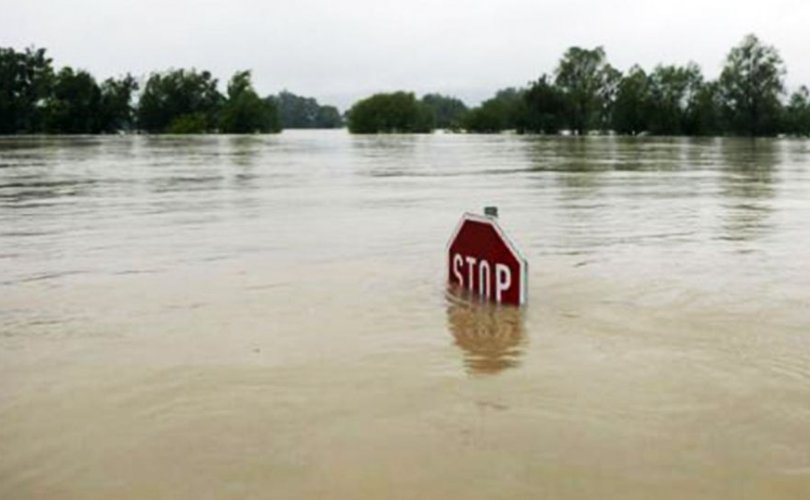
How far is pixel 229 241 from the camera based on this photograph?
12.3 metres

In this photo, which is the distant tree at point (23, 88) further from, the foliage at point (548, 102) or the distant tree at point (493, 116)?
the distant tree at point (493, 116)

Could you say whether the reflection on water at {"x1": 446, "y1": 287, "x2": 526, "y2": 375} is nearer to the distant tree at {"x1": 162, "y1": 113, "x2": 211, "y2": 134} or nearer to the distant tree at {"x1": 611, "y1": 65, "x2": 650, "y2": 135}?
the distant tree at {"x1": 611, "y1": 65, "x2": 650, "y2": 135}

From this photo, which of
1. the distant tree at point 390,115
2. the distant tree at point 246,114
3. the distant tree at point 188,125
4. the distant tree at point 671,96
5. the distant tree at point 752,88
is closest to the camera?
the distant tree at point 752,88

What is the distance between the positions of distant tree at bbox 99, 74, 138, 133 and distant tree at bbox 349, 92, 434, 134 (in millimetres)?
40241

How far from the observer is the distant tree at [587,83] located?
128875 mm

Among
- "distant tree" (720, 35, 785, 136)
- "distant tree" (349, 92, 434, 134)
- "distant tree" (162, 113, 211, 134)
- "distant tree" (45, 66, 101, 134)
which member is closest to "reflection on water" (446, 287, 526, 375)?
"distant tree" (720, 35, 785, 136)

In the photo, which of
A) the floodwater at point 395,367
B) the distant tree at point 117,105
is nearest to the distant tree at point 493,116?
the distant tree at point 117,105

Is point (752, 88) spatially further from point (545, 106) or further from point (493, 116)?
point (493, 116)

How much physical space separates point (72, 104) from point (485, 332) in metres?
126

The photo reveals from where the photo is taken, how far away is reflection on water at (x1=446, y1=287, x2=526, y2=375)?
6.06m

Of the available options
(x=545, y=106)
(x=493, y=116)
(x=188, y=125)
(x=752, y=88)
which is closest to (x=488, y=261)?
(x=752, y=88)

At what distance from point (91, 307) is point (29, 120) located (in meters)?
122

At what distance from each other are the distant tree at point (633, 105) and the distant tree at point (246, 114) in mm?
51225

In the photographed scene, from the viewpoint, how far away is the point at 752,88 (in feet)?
355
